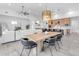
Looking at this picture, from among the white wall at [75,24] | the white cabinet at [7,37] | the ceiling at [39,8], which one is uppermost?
the ceiling at [39,8]

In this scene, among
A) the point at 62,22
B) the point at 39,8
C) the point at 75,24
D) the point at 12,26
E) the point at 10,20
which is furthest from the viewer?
the point at 62,22

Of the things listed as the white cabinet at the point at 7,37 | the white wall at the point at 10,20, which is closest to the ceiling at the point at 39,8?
the white wall at the point at 10,20

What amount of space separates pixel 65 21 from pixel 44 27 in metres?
3.32

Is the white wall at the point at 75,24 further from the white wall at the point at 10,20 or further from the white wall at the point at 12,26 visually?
the white wall at the point at 10,20

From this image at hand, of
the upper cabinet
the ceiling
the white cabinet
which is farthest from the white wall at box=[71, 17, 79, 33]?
the white cabinet

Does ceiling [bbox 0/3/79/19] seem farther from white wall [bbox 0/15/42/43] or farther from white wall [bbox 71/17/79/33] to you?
white wall [bbox 71/17/79/33]

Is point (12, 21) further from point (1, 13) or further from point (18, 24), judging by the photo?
point (1, 13)

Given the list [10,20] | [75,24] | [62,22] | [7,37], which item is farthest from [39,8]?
[75,24]

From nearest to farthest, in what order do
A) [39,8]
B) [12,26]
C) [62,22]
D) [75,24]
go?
[39,8] → [12,26] → [75,24] → [62,22]

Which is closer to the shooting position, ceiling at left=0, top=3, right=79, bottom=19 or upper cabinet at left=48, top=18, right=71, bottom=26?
ceiling at left=0, top=3, right=79, bottom=19

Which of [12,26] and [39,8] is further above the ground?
[39,8]

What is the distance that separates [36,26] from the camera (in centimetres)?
853

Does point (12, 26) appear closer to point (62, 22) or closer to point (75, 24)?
point (62, 22)

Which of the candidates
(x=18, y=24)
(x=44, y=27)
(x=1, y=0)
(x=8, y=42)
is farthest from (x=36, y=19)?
(x=1, y=0)
